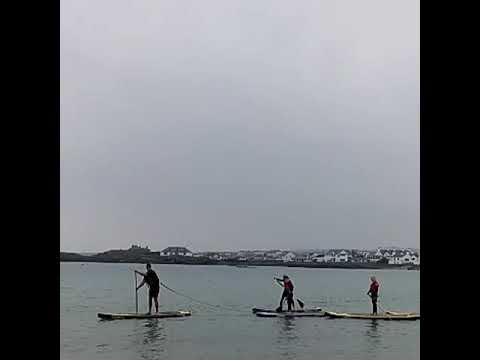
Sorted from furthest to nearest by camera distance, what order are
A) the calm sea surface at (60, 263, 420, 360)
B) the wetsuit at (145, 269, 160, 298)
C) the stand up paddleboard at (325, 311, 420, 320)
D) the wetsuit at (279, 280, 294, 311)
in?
the wetsuit at (279, 280, 294, 311), the wetsuit at (145, 269, 160, 298), the stand up paddleboard at (325, 311, 420, 320), the calm sea surface at (60, 263, 420, 360)

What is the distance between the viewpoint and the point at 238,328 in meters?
12.9

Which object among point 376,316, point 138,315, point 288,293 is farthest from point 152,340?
point 288,293

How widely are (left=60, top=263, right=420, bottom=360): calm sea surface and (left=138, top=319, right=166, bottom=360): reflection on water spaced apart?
0.6 inches

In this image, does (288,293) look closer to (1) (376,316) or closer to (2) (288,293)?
(2) (288,293)

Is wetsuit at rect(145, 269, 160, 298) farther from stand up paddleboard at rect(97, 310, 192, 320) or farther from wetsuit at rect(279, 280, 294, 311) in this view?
wetsuit at rect(279, 280, 294, 311)

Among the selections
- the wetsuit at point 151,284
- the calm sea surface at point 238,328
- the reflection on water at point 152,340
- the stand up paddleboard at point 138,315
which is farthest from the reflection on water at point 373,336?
the wetsuit at point 151,284

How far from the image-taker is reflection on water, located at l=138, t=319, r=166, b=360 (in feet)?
32.9

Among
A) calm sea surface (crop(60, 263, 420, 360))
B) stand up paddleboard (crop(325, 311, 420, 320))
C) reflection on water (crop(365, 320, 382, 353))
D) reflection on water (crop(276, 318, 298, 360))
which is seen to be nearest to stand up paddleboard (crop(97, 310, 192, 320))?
calm sea surface (crop(60, 263, 420, 360))

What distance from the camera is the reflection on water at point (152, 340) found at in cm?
1002

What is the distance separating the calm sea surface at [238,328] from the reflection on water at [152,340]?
2 cm

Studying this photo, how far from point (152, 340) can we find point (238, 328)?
233cm
